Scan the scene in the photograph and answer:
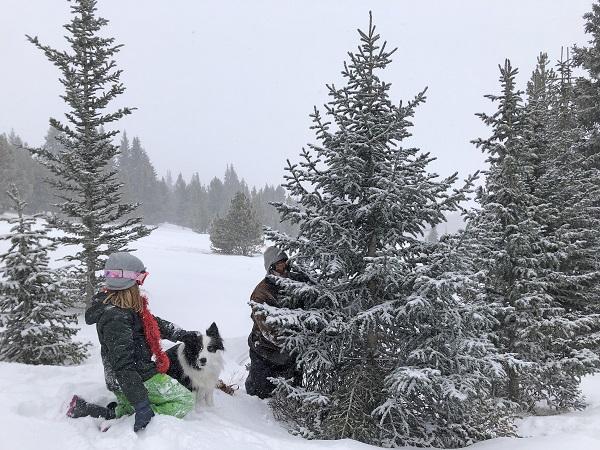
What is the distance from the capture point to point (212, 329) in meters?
5.19

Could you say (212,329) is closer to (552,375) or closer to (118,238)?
(552,375)

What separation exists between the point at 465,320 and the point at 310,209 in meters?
2.47

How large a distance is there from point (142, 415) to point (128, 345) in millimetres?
685

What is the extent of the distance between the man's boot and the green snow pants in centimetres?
12

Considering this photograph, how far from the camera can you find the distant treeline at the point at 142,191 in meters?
57.6

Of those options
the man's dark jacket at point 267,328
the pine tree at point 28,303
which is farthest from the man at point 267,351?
the pine tree at point 28,303

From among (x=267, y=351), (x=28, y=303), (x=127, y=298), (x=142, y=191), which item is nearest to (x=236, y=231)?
(x=28, y=303)

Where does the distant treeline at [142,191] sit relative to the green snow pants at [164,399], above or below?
above

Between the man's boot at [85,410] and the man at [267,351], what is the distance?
2187mm

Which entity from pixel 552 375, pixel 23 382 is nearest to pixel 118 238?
pixel 23 382

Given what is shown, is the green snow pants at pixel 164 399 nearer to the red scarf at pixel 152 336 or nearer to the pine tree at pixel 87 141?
the red scarf at pixel 152 336

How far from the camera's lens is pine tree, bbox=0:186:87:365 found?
26.1ft

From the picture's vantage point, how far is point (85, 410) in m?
4.47

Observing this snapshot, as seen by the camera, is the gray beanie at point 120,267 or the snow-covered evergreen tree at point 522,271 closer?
the gray beanie at point 120,267
